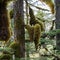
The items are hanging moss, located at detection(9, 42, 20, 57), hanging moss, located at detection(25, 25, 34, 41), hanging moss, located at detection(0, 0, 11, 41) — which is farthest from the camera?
hanging moss, located at detection(25, 25, 34, 41)

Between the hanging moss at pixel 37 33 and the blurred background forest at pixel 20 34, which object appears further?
the hanging moss at pixel 37 33

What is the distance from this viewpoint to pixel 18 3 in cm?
288

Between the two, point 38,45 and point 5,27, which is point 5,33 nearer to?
point 5,27

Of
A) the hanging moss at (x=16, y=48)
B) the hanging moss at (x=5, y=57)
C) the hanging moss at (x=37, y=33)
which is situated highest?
the hanging moss at (x=37, y=33)

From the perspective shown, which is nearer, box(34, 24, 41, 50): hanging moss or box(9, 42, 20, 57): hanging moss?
box(9, 42, 20, 57): hanging moss

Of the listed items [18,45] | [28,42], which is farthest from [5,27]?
[28,42]

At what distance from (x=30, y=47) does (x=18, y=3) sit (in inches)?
25.6

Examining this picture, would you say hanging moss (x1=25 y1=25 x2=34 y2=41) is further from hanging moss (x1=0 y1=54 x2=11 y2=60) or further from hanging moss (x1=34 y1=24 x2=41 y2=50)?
hanging moss (x1=0 y1=54 x2=11 y2=60)

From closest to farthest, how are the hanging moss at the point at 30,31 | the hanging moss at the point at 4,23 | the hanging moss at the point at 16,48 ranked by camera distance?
the hanging moss at the point at 4,23 < the hanging moss at the point at 16,48 < the hanging moss at the point at 30,31

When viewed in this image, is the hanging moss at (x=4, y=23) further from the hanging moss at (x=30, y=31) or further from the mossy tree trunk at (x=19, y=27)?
the hanging moss at (x=30, y=31)

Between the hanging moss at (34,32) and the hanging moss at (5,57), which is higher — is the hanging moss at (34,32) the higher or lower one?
the higher one

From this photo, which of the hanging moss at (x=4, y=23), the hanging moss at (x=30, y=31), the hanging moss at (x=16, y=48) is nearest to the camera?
the hanging moss at (x=4, y=23)

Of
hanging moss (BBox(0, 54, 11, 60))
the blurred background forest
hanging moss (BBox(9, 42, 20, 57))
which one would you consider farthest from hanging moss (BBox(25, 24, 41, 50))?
hanging moss (BBox(0, 54, 11, 60))

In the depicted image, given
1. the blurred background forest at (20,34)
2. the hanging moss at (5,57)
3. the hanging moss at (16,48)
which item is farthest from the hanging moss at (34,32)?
the hanging moss at (5,57)
